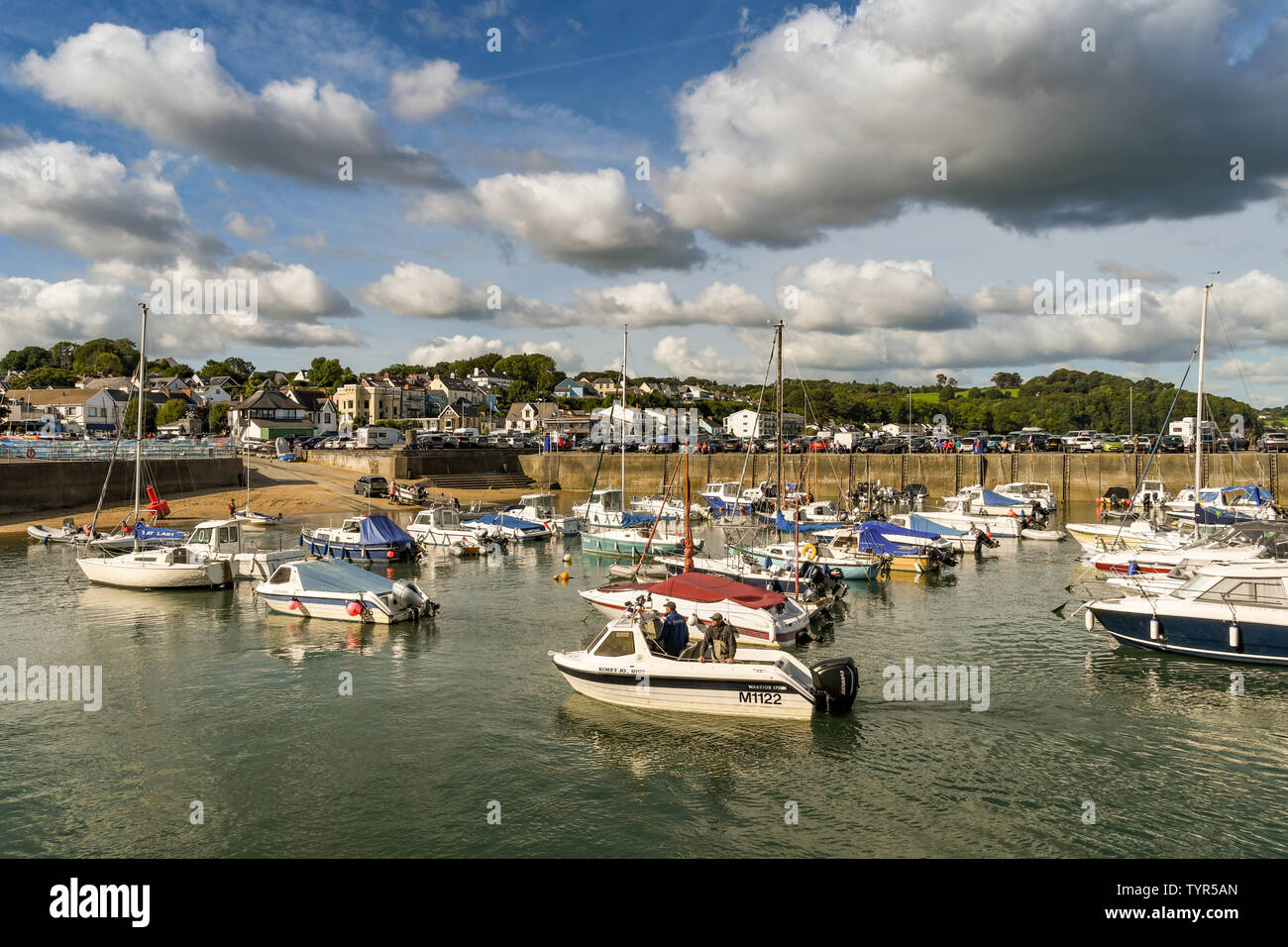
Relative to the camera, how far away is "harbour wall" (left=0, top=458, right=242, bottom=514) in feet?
179

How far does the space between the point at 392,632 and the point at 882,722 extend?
1584 cm

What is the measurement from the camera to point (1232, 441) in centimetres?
7356

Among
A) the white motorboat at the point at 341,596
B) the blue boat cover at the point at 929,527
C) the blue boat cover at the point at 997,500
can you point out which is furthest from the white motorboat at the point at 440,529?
the blue boat cover at the point at 997,500

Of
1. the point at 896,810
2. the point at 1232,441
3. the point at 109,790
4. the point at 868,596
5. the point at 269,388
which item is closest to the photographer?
the point at 896,810

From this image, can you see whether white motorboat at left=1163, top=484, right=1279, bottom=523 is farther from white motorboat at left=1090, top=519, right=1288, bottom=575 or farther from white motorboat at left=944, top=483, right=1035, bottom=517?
white motorboat at left=1090, top=519, right=1288, bottom=575

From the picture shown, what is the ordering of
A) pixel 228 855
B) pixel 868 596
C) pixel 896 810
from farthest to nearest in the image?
pixel 868 596, pixel 896 810, pixel 228 855

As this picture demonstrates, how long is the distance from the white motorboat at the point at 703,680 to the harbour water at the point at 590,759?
1.25 feet

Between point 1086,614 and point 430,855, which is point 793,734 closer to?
point 430,855

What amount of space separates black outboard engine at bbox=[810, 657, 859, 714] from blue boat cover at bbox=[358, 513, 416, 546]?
28182 millimetres

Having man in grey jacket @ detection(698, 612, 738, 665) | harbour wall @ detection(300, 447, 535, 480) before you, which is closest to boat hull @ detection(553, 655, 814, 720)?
man in grey jacket @ detection(698, 612, 738, 665)

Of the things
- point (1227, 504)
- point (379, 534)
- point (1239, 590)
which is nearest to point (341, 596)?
point (379, 534)

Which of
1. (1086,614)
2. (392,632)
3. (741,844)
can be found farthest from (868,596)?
(741,844)

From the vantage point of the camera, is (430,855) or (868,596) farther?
(868,596)

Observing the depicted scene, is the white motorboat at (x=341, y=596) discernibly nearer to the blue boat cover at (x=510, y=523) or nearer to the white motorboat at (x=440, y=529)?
the white motorboat at (x=440, y=529)
